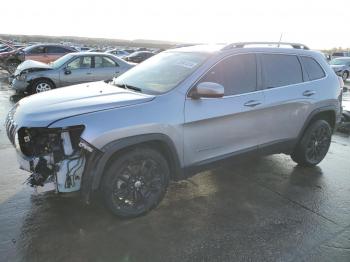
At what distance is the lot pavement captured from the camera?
3.55 metres

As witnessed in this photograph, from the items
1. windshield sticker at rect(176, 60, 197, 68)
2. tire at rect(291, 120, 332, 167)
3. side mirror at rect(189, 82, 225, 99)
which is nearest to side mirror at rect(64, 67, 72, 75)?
windshield sticker at rect(176, 60, 197, 68)

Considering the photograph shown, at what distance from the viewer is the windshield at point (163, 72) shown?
14.3ft

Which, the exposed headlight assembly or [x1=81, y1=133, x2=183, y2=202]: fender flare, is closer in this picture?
[x1=81, y1=133, x2=183, y2=202]: fender flare

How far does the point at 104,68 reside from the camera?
12844 millimetres

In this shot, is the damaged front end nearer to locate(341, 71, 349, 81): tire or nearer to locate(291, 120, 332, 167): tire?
locate(291, 120, 332, 167): tire

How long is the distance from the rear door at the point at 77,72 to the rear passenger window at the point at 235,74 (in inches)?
337

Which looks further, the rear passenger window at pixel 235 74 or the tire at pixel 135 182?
the rear passenger window at pixel 235 74

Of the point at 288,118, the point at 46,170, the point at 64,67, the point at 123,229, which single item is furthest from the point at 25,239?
the point at 64,67

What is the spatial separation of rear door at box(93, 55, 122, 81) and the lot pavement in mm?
7492

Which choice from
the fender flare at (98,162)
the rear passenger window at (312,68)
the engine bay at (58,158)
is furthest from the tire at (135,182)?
the rear passenger window at (312,68)

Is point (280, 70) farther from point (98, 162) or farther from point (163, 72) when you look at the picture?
point (98, 162)

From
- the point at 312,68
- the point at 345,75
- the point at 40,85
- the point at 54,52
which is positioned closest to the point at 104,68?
the point at 40,85

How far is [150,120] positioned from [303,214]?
2.14 metres

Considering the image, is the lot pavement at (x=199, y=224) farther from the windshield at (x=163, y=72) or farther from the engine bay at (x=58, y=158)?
the windshield at (x=163, y=72)
